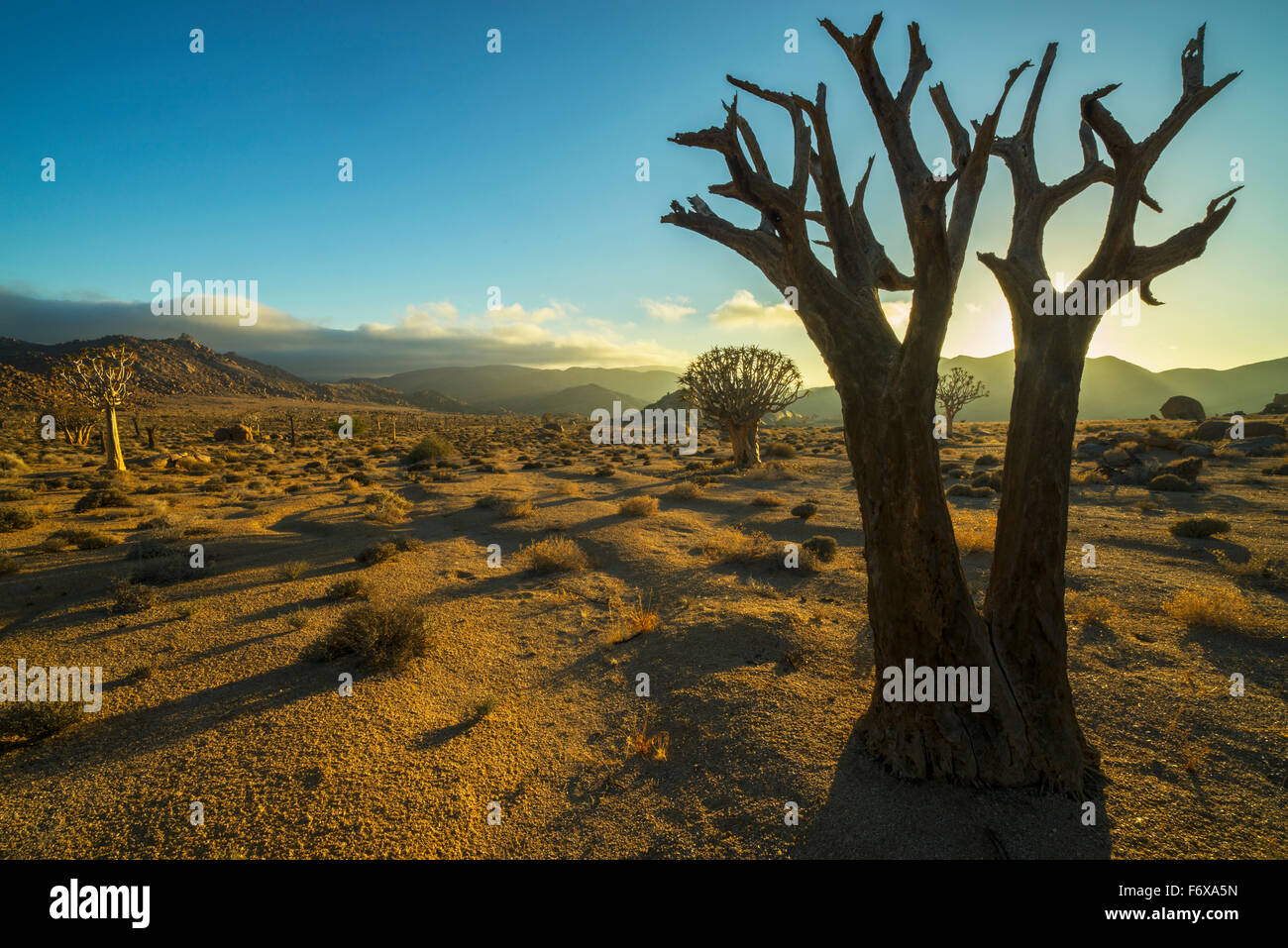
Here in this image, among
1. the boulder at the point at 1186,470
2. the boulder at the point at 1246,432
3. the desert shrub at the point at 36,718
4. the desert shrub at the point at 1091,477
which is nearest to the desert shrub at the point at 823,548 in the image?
the desert shrub at the point at 36,718

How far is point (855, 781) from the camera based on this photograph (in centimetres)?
412

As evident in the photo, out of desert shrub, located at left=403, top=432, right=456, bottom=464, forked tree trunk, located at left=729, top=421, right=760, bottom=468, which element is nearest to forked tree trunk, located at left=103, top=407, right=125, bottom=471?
desert shrub, located at left=403, top=432, right=456, bottom=464

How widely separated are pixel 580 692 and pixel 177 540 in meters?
10.7

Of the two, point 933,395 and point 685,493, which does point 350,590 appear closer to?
point 933,395

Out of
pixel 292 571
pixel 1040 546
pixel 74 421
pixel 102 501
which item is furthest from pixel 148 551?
pixel 74 421

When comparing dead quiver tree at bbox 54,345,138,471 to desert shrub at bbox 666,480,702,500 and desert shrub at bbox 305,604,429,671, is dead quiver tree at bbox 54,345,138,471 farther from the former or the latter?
desert shrub at bbox 305,604,429,671

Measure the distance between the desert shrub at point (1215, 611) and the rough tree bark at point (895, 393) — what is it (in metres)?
4.91

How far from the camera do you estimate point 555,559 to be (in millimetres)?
10031

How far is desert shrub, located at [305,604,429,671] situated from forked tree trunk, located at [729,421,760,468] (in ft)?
66.3

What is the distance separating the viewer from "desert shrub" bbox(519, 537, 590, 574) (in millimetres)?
10008

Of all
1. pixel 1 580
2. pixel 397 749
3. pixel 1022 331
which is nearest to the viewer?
pixel 1022 331
